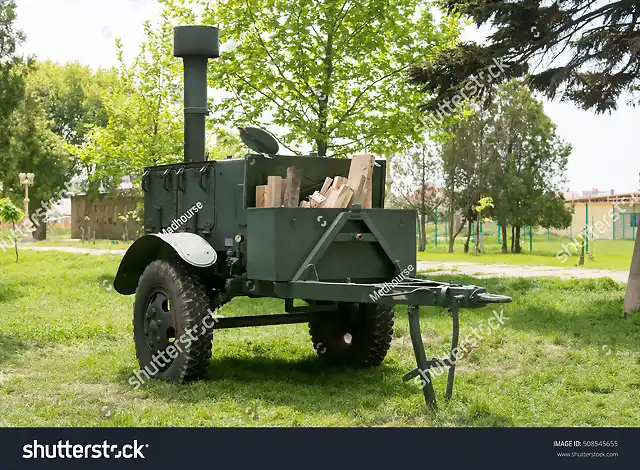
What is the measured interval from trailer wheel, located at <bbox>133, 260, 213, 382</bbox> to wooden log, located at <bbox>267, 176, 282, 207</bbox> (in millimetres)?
1141

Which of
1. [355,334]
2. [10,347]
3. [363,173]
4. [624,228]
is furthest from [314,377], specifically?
[624,228]

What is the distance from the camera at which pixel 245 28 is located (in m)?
17.6

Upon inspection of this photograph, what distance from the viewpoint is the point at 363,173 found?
782 centimetres

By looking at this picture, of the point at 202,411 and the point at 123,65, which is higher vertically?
the point at 123,65

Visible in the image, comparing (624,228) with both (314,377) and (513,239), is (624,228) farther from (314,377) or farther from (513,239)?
(314,377)

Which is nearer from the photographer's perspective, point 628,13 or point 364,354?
point 364,354

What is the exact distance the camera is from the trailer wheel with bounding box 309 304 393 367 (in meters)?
8.80

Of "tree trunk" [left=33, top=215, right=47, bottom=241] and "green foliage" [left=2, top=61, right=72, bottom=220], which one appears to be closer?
"green foliage" [left=2, top=61, right=72, bottom=220]

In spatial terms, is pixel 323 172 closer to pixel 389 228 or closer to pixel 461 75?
pixel 389 228

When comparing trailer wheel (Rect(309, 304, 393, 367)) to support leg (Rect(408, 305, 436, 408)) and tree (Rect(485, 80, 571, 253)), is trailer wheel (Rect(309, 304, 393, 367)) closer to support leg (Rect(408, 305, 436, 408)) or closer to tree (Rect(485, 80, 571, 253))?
support leg (Rect(408, 305, 436, 408))

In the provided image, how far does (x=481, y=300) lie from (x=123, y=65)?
18.6m

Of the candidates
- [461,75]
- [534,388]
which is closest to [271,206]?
[534,388]

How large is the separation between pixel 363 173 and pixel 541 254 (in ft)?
87.5

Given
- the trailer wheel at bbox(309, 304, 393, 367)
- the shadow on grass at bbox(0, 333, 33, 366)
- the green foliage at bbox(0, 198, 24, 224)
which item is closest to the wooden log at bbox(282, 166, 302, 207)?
the trailer wheel at bbox(309, 304, 393, 367)
